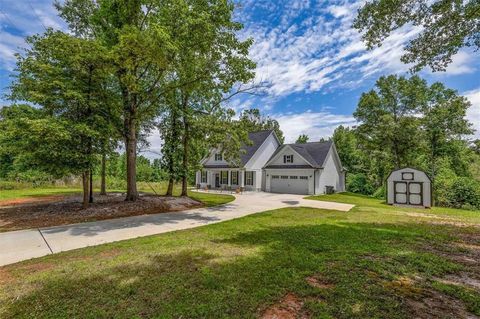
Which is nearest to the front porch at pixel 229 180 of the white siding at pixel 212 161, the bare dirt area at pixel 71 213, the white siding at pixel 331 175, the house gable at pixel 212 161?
the house gable at pixel 212 161

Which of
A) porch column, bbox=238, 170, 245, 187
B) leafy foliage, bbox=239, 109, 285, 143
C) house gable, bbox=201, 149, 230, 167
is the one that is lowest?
porch column, bbox=238, 170, 245, 187

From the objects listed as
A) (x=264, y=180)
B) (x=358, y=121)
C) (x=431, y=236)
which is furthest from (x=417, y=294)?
(x=358, y=121)

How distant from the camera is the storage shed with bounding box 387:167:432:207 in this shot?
1630 cm

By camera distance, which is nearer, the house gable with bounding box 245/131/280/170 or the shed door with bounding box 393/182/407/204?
the shed door with bounding box 393/182/407/204

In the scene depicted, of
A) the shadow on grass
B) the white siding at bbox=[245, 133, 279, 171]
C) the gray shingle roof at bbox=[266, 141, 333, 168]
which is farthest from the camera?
the white siding at bbox=[245, 133, 279, 171]

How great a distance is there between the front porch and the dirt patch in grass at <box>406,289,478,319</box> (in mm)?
20802

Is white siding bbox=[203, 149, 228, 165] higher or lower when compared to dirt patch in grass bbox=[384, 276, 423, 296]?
higher

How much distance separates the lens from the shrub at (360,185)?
29.1 metres

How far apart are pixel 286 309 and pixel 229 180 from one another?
24668 millimetres

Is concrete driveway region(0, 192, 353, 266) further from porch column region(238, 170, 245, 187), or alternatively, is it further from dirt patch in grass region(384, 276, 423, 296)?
porch column region(238, 170, 245, 187)

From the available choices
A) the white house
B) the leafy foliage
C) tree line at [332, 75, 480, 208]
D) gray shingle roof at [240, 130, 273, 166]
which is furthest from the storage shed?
the leafy foliage

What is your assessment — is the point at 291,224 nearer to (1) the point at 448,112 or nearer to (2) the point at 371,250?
(2) the point at 371,250

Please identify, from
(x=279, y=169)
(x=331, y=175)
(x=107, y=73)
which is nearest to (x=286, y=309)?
(x=107, y=73)

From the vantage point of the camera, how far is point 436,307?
337cm
